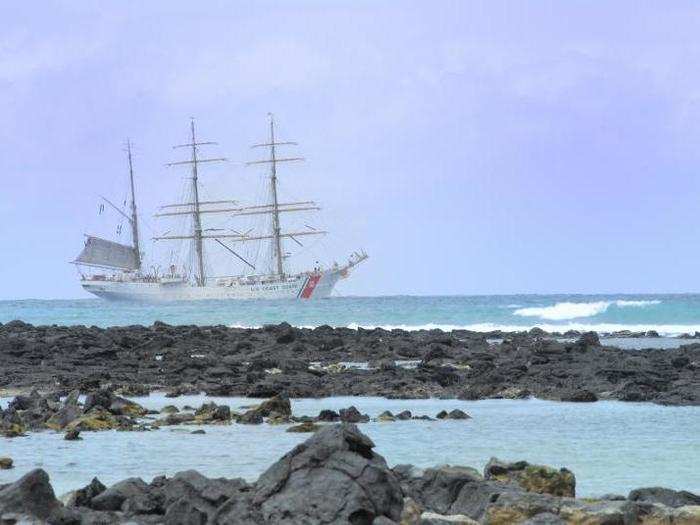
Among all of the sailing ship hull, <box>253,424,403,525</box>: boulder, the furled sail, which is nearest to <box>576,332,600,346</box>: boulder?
<box>253,424,403,525</box>: boulder

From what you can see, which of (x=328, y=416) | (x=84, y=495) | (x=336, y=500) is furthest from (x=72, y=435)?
(x=336, y=500)

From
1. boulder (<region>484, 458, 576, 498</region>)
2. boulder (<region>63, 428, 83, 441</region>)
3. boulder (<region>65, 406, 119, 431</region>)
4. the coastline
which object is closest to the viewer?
boulder (<region>484, 458, 576, 498</region>)

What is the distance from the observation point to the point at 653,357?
2922 cm

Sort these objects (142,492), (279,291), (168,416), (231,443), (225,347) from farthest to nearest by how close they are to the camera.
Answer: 1. (279,291)
2. (225,347)
3. (168,416)
4. (231,443)
5. (142,492)

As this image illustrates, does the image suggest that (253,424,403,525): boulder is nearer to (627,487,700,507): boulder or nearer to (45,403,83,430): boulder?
(627,487,700,507): boulder

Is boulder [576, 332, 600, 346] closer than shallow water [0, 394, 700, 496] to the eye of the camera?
No

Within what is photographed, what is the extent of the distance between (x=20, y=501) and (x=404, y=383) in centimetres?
1473

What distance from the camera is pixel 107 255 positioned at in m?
134

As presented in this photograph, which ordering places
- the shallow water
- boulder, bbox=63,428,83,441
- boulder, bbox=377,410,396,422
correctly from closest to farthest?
1. the shallow water
2. boulder, bbox=63,428,83,441
3. boulder, bbox=377,410,396,422

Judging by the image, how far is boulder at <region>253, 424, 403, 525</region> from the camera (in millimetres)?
8484

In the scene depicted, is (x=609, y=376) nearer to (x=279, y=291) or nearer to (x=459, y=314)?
(x=459, y=314)

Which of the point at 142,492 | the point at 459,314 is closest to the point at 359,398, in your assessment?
the point at 142,492

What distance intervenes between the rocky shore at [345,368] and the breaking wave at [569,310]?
1702 inches

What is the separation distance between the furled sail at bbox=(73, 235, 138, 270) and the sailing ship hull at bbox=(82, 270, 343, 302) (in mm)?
2336
